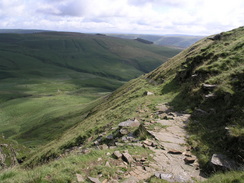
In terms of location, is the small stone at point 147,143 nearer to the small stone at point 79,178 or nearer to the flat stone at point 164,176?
the flat stone at point 164,176

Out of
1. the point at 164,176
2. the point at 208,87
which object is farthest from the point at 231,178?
the point at 208,87

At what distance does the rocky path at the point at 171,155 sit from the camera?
9389 mm

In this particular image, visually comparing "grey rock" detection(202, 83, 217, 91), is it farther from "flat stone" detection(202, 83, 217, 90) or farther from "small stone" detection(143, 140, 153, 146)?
"small stone" detection(143, 140, 153, 146)

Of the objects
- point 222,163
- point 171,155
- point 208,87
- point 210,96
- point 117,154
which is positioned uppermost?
point 208,87

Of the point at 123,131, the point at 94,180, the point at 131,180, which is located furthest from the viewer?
the point at 123,131

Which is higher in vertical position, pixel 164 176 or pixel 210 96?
pixel 210 96

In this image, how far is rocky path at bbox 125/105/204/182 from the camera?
9.39 meters

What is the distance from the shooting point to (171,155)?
1143cm

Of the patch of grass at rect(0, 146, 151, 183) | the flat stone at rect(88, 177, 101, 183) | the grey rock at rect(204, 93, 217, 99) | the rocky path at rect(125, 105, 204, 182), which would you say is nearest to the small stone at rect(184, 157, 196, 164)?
the rocky path at rect(125, 105, 204, 182)

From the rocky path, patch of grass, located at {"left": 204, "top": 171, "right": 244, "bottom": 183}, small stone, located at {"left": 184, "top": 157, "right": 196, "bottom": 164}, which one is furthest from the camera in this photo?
small stone, located at {"left": 184, "top": 157, "right": 196, "bottom": 164}

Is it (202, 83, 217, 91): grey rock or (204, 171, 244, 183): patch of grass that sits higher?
(202, 83, 217, 91): grey rock

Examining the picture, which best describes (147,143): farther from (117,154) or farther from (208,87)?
(208,87)

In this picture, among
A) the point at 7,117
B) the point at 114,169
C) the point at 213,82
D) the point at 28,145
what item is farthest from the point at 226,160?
the point at 7,117

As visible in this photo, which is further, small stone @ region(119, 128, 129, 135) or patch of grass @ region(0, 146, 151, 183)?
small stone @ region(119, 128, 129, 135)
